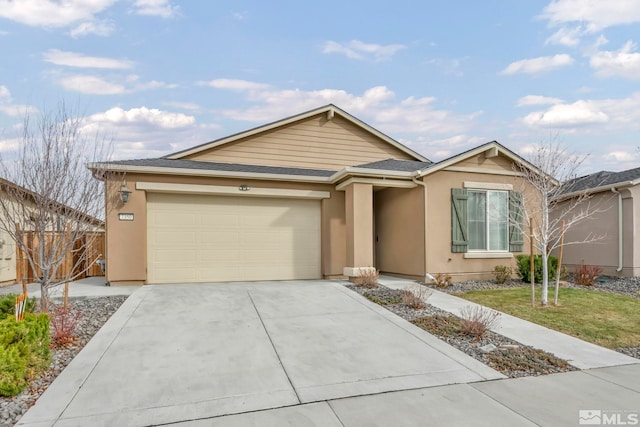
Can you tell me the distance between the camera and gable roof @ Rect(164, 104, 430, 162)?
1198cm

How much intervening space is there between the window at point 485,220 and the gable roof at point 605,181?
63.5 inches

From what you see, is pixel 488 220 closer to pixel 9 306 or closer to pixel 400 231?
pixel 400 231

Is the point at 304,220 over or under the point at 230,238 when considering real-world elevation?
over

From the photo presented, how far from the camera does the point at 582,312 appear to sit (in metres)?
7.23

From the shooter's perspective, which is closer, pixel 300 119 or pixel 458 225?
pixel 458 225

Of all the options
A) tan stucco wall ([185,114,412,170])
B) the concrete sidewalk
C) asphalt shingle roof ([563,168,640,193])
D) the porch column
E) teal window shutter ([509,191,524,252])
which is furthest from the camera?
tan stucco wall ([185,114,412,170])

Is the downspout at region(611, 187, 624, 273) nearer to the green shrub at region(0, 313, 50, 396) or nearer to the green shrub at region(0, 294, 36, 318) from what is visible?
the green shrub at region(0, 313, 50, 396)

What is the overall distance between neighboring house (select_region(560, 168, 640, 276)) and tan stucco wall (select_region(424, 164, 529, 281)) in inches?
146

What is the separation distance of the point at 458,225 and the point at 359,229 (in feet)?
9.46

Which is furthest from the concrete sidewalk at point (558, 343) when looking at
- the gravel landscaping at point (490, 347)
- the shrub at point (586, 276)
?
the shrub at point (586, 276)

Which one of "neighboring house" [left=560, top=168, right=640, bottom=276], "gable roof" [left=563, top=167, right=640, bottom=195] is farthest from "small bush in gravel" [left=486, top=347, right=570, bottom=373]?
"neighboring house" [left=560, top=168, right=640, bottom=276]

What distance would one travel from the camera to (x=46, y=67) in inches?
329

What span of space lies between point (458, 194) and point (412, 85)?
5.09 metres

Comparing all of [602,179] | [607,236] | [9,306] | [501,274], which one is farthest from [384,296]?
[602,179]
